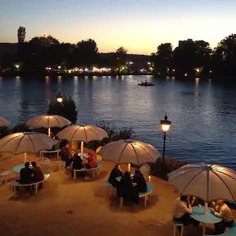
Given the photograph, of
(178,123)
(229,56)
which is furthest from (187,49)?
(178,123)

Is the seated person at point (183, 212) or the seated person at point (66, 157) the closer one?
the seated person at point (183, 212)

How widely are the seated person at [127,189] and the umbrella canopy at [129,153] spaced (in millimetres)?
531

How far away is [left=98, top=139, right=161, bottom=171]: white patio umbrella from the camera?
1091cm

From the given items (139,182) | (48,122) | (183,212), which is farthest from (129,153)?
(48,122)

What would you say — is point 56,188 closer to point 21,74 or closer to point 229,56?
point 229,56

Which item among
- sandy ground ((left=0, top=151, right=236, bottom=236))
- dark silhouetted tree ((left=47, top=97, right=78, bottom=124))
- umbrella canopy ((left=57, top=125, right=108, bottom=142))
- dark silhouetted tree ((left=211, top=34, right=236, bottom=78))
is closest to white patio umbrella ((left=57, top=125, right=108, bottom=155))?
umbrella canopy ((left=57, top=125, right=108, bottom=142))

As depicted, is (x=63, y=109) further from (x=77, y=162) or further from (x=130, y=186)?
(x=130, y=186)

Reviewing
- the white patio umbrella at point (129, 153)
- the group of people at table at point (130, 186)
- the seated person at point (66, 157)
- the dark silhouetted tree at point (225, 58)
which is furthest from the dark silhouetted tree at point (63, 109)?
the dark silhouetted tree at point (225, 58)

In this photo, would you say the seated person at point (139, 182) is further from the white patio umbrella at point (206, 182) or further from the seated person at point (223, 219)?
Answer: the seated person at point (223, 219)

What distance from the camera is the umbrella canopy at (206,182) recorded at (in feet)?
25.7

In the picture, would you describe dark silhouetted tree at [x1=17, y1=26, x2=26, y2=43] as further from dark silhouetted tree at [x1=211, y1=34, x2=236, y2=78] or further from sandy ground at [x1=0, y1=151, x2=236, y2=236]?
sandy ground at [x1=0, y1=151, x2=236, y2=236]

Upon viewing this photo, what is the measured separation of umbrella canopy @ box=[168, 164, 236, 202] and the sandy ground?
186cm

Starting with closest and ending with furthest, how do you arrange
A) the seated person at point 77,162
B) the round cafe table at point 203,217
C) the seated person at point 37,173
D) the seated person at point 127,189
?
the round cafe table at point 203,217
the seated person at point 127,189
the seated person at point 37,173
the seated person at point 77,162

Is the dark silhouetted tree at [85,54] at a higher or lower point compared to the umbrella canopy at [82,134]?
higher
